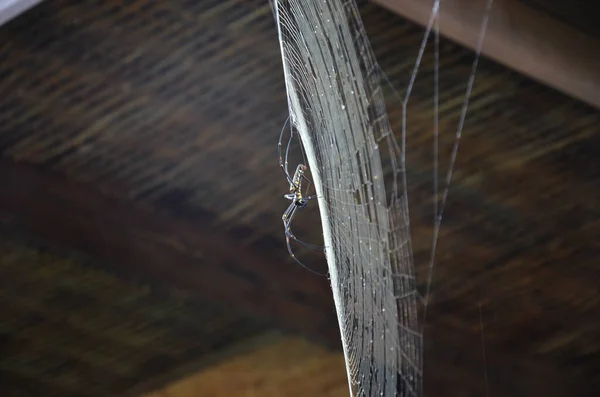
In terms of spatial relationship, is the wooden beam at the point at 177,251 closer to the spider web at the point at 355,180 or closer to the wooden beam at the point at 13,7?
the spider web at the point at 355,180

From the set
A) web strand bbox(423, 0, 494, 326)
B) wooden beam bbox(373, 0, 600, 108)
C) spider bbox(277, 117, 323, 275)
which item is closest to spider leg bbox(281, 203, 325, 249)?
spider bbox(277, 117, 323, 275)

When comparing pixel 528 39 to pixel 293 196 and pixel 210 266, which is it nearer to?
pixel 293 196

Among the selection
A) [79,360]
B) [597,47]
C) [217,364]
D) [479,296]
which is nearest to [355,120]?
[597,47]

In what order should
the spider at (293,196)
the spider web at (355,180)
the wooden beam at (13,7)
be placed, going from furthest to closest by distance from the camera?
the spider at (293,196) < the wooden beam at (13,7) < the spider web at (355,180)

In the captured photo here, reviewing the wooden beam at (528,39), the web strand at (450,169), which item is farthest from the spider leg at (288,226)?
the wooden beam at (528,39)

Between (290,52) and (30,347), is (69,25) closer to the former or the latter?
(290,52)

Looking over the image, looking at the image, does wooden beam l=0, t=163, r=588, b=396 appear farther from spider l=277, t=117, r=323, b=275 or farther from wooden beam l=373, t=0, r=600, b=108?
wooden beam l=373, t=0, r=600, b=108
